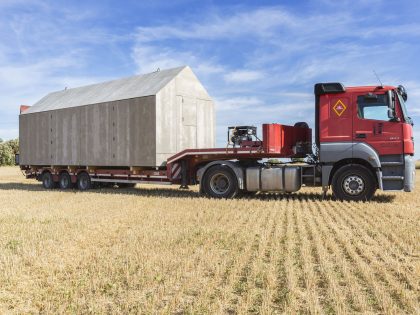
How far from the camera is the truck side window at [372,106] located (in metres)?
12.4

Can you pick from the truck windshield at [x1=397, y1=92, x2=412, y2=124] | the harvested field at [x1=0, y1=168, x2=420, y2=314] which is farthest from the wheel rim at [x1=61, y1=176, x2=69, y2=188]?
the truck windshield at [x1=397, y1=92, x2=412, y2=124]

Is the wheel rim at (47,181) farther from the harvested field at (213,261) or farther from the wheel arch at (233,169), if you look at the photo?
the harvested field at (213,261)

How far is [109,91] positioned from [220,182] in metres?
6.85

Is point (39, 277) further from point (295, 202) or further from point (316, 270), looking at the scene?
point (295, 202)

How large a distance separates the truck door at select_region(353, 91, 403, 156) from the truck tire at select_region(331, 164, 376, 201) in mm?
745

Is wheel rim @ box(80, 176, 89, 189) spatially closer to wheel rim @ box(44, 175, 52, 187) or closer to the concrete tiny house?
the concrete tiny house

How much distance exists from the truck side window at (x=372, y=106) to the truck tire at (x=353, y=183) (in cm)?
144

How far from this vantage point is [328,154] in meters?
13.0

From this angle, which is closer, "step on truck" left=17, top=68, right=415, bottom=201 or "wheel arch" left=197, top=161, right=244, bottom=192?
"step on truck" left=17, top=68, right=415, bottom=201

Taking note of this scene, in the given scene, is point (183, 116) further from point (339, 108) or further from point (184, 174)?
point (339, 108)

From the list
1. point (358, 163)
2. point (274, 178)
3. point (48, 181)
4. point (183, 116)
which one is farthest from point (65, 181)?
point (358, 163)

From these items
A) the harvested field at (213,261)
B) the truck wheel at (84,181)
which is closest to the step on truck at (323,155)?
the harvested field at (213,261)

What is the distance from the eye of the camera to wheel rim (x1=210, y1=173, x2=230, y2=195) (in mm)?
14523

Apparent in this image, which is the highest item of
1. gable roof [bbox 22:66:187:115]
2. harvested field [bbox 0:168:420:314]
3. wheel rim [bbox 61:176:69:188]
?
gable roof [bbox 22:66:187:115]
